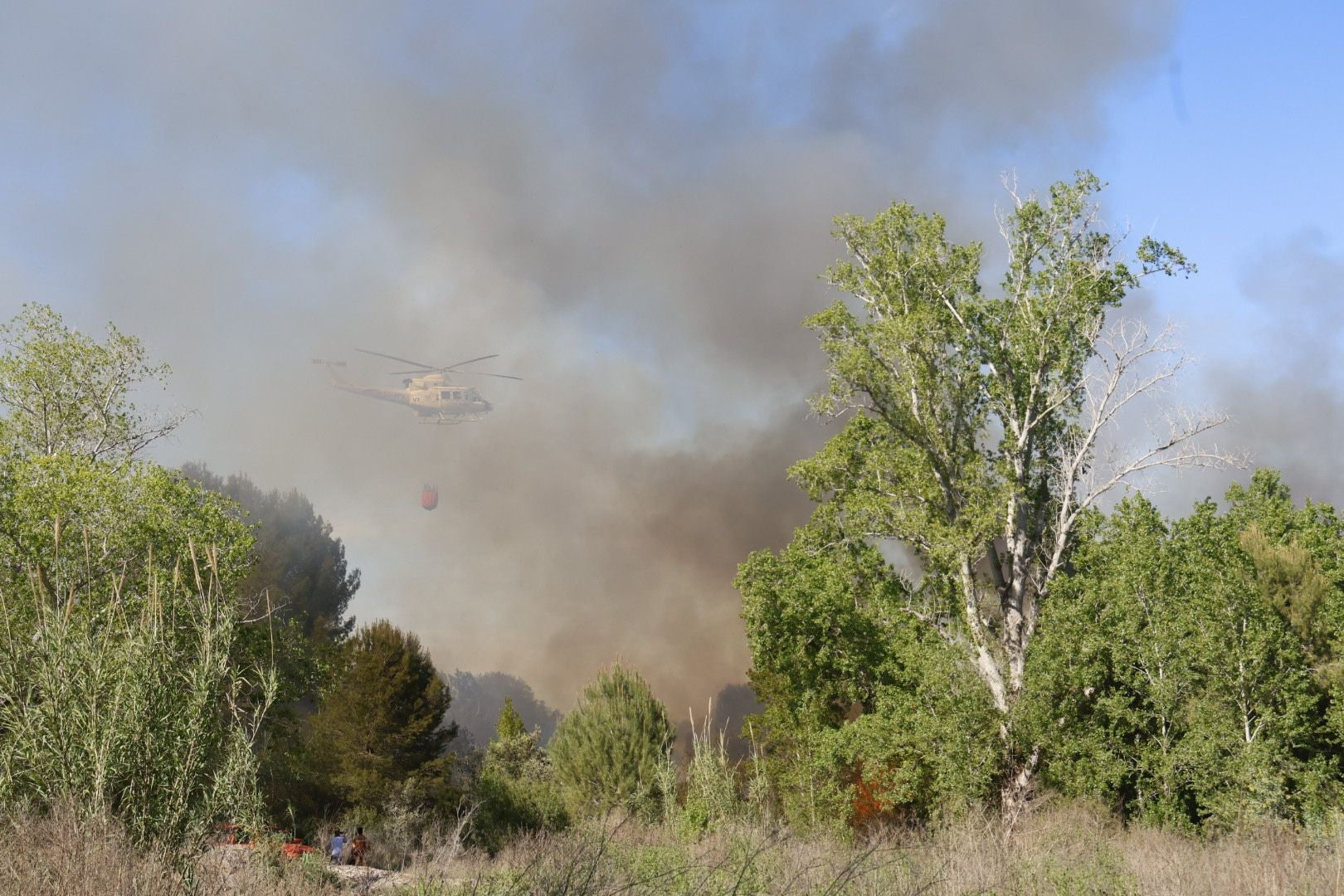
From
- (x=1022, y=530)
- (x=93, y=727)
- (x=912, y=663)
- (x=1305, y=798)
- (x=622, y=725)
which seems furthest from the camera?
(x=622, y=725)

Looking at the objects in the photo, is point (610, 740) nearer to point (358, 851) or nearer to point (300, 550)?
point (358, 851)

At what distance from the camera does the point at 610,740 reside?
36.1 m

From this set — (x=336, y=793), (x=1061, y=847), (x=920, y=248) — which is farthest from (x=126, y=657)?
(x=336, y=793)

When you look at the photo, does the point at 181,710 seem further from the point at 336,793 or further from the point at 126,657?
the point at 336,793

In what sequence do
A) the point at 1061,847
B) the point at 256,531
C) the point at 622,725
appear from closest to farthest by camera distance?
1. the point at 1061,847
2. the point at 622,725
3. the point at 256,531

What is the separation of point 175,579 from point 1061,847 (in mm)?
12209

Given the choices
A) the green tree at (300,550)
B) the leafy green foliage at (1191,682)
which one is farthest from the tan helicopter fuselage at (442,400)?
the leafy green foliage at (1191,682)

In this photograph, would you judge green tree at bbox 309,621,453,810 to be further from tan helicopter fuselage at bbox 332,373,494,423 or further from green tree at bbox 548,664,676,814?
tan helicopter fuselage at bbox 332,373,494,423

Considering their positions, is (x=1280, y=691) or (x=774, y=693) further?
(x=774, y=693)

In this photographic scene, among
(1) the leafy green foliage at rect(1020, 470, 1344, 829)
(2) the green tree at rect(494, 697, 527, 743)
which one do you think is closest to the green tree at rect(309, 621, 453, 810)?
(2) the green tree at rect(494, 697, 527, 743)

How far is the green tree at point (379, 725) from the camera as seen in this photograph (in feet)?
119

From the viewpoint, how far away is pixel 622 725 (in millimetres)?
36094

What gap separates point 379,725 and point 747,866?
102 feet

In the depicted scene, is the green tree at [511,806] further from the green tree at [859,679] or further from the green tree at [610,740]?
the green tree at [859,679]
